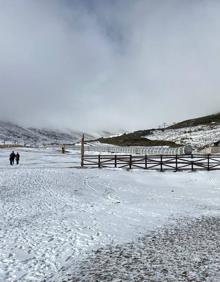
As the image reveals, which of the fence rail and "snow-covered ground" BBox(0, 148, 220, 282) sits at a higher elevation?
the fence rail

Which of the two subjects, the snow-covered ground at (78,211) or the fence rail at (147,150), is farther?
the fence rail at (147,150)

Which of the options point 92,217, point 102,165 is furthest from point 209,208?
A: point 102,165

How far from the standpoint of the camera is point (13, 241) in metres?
15.8

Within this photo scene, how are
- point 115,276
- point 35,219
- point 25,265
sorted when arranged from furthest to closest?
point 35,219, point 25,265, point 115,276

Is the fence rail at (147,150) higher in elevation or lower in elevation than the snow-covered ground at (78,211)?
higher

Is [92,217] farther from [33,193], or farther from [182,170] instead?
[182,170]

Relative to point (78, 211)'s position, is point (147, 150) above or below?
above

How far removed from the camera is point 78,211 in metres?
23.3

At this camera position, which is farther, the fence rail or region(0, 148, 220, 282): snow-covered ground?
the fence rail

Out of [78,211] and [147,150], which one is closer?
[78,211]

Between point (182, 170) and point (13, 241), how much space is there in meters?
34.3

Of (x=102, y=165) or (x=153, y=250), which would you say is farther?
(x=102, y=165)

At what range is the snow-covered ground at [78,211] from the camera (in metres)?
13.8

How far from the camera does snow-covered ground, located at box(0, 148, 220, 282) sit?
13817mm
